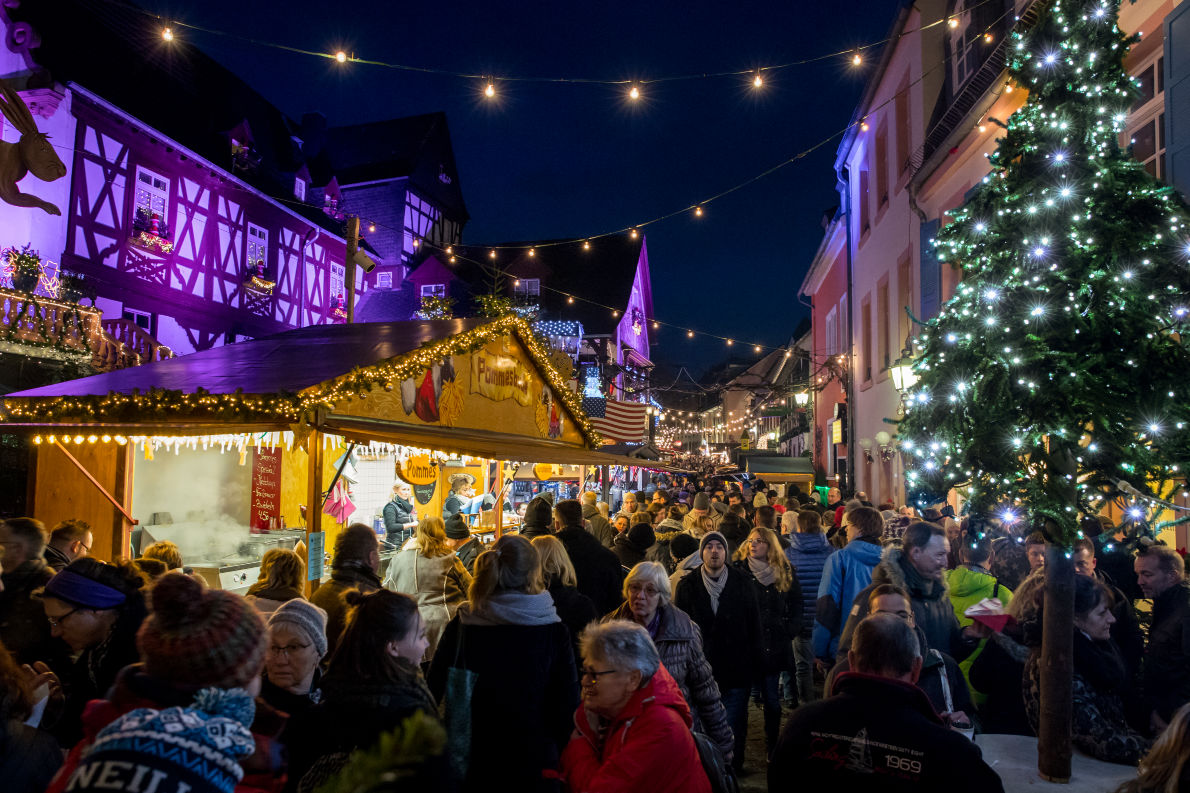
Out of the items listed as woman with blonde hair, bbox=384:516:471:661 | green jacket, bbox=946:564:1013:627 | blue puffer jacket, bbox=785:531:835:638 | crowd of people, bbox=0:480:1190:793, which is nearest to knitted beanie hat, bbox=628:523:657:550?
crowd of people, bbox=0:480:1190:793

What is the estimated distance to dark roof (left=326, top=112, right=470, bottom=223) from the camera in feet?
109

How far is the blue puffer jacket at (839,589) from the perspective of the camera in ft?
19.6

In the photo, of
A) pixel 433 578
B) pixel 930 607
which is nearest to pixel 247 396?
pixel 433 578

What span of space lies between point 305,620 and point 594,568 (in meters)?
3.45

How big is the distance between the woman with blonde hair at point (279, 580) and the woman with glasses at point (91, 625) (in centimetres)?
125

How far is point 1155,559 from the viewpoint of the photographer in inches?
189

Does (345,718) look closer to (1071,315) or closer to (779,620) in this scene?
(1071,315)

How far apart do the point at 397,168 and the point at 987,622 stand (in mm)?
32221

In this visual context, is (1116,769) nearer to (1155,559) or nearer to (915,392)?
Answer: (1155,559)

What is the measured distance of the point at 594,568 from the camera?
6410 mm

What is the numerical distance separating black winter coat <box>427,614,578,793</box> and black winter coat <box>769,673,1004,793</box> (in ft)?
4.59

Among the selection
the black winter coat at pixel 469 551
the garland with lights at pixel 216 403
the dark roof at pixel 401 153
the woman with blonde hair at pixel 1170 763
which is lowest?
the black winter coat at pixel 469 551

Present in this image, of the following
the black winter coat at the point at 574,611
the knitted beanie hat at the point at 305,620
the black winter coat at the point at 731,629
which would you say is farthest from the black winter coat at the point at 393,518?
the knitted beanie hat at the point at 305,620

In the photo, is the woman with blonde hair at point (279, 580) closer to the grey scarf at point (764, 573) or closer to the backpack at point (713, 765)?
the backpack at point (713, 765)
